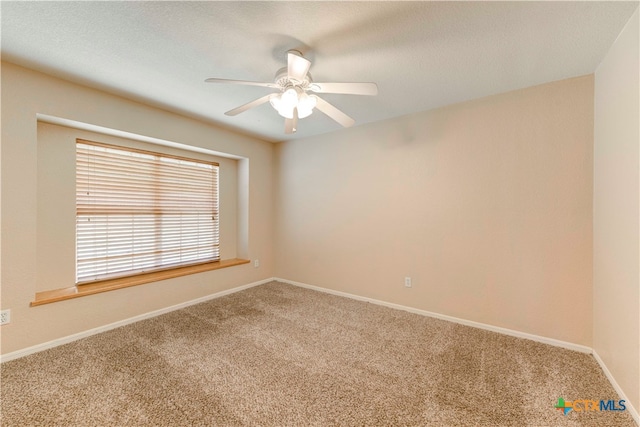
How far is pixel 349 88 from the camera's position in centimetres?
179

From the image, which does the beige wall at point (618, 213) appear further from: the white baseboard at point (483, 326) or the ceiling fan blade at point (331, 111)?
the ceiling fan blade at point (331, 111)

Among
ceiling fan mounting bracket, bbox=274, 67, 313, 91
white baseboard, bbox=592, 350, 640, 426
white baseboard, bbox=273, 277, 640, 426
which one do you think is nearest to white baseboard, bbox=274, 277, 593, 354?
white baseboard, bbox=273, 277, 640, 426

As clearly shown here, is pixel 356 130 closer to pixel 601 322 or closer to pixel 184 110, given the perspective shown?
pixel 184 110

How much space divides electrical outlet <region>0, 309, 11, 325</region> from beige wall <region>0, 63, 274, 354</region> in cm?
3

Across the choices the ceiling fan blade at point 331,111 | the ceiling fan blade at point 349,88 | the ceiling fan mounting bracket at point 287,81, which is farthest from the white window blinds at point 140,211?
the ceiling fan blade at point 349,88

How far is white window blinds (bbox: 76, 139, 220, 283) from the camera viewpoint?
2.81 m

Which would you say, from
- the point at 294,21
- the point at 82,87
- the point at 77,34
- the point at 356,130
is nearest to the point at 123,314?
the point at 82,87

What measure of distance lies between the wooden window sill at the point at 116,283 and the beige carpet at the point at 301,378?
17.3 inches

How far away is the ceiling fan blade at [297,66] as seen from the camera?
1568 mm

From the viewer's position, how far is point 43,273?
99.7 inches

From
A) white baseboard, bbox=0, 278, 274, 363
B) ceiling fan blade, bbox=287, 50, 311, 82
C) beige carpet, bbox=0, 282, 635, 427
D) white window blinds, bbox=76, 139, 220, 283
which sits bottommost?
beige carpet, bbox=0, 282, 635, 427

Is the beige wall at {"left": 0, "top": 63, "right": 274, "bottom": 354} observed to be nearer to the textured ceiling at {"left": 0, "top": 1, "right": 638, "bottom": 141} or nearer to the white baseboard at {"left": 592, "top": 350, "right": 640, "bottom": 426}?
the textured ceiling at {"left": 0, "top": 1, "right": 638, "bottom": 141}

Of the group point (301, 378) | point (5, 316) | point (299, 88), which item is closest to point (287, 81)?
point (299, 88)

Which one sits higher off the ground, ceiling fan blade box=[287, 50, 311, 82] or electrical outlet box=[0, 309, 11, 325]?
ceiling fan blade box=[287, 50, 311, 82]
